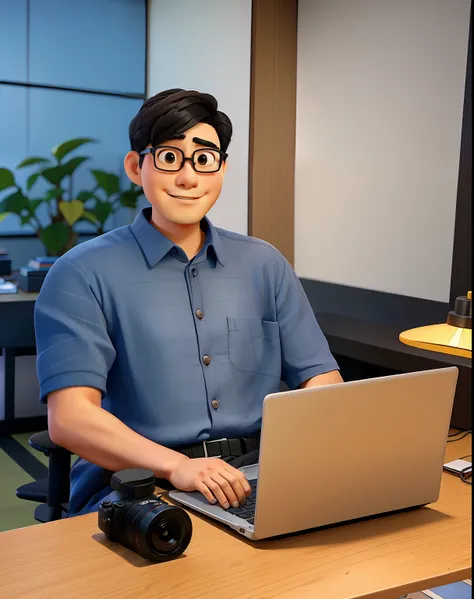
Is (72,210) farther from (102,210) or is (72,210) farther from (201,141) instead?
(201,141)

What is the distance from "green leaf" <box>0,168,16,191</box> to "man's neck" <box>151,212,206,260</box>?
8.50 feet

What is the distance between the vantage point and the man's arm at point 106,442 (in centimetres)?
162

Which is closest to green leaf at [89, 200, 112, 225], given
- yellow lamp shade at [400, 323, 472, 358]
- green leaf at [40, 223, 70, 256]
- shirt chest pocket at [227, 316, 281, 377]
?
green leaf at [40, 223, 70, 256]

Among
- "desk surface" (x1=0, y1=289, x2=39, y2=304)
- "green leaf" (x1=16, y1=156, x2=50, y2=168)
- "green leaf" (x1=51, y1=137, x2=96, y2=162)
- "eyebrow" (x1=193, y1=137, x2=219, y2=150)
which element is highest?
"green leaf" (x1=51, y1=137, x2=96, y2=162)

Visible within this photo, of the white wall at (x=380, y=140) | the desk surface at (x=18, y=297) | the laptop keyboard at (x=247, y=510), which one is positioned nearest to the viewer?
the laptop keyboard at (x=247, y=510)

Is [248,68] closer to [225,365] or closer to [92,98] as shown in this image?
[92,98]

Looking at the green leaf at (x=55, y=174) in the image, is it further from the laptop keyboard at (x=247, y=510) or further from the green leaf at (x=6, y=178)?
the laptop keyboard at (x=247, y=510)

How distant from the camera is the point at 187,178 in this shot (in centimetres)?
190

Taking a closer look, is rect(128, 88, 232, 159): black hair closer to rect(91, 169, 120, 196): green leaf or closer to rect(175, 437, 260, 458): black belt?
rect(175, 437, 260, 458): black belt

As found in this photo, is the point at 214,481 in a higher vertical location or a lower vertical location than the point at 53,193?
lower

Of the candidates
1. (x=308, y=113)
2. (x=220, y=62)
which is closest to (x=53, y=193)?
(x=220, y=62)

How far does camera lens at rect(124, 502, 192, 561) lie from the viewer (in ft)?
4.36

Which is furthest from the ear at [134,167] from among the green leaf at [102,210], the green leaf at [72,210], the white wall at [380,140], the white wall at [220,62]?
the green leaf at [102,210]

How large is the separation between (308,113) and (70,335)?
230 cm
